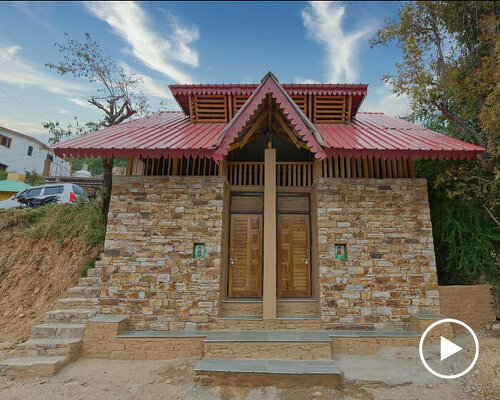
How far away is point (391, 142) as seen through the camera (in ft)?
19.2

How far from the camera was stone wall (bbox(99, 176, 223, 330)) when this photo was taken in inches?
217

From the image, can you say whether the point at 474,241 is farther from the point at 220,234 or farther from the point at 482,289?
the point at 220,234

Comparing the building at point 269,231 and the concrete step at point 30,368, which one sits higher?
the building at point 269,231

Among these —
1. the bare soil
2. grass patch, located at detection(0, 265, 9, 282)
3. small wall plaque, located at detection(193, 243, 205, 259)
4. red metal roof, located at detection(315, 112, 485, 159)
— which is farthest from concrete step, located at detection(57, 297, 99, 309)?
red metal roof, located at detection(315, 112, 485, 159)

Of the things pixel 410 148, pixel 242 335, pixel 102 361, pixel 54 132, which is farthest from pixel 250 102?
pixel 54 132

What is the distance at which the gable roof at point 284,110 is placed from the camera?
5008 millimetres

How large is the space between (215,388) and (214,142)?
4.57 metres

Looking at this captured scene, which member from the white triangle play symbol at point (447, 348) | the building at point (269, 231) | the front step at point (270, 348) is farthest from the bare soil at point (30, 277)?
the white triangle play symbol at point (447, 348)

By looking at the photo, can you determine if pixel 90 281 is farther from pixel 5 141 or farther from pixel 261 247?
pixel 5 141

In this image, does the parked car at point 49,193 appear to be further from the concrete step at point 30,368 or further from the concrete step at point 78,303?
the concrete step at point 30,368

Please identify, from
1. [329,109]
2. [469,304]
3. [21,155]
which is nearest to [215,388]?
[469,304]

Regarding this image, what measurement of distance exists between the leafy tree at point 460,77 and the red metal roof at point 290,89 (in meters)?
0.90

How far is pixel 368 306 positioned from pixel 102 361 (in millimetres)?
5365
